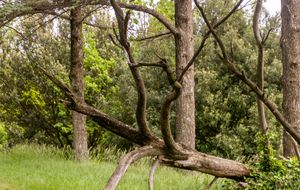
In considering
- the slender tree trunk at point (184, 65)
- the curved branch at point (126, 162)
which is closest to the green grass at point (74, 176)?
the slender tree trunk at point (184, 65)

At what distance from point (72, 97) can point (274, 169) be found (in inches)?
121

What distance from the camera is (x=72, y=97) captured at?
3201 mm

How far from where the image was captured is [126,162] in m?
2.78

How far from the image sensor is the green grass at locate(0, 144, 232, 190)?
209 inches

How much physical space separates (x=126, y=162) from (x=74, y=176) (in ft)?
12.9

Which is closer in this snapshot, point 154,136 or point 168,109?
point 168,109

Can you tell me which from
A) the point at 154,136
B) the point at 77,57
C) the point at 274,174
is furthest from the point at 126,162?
the point at 77,57

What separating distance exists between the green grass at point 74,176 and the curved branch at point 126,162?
7.12 feet

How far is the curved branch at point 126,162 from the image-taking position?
251cm

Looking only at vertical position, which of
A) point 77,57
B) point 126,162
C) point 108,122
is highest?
point 77,57

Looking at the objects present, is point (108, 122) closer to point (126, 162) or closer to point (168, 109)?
point (126, 162)

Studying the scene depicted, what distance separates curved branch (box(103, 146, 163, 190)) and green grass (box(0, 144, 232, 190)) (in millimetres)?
2169

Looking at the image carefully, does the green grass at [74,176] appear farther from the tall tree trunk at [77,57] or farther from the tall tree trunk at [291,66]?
the tall tree trunk at [291,66]

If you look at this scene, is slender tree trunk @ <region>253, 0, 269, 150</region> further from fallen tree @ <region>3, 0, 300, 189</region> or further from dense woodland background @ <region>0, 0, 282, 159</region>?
dense woodland background @ <region>0, 0, 282, 159</region>
